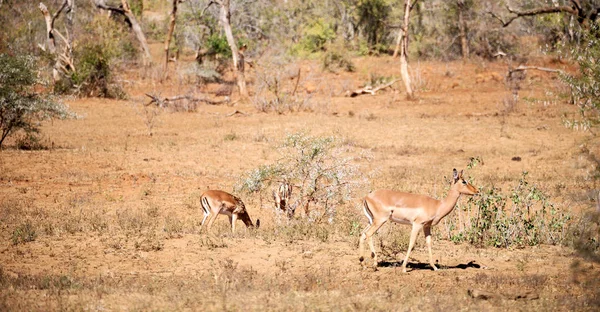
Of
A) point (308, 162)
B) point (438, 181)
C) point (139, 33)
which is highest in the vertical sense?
point (139, 33)

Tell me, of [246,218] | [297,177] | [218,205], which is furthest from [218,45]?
[218,205]

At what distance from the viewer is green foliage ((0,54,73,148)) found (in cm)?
1766

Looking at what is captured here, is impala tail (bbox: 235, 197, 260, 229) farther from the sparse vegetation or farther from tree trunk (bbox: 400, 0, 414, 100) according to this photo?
tree trunk (bbox: 400, 0, 414, 100)

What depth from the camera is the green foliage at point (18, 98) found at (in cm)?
1766

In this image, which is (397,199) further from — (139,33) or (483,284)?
(139,33)

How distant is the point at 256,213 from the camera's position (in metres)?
13.3

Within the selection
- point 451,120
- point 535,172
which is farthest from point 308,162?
point 451,120

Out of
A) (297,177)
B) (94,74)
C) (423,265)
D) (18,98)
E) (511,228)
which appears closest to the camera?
(423,265)

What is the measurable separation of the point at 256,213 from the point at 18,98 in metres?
8.06

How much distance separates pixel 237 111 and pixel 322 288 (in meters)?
18.4

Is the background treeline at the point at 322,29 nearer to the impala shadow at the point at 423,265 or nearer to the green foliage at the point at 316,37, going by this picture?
the green foliage at the point at 316,37

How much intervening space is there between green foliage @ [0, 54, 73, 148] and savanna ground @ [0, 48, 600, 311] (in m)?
1.10

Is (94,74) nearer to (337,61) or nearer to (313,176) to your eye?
(337,61)

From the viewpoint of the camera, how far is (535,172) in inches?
650
